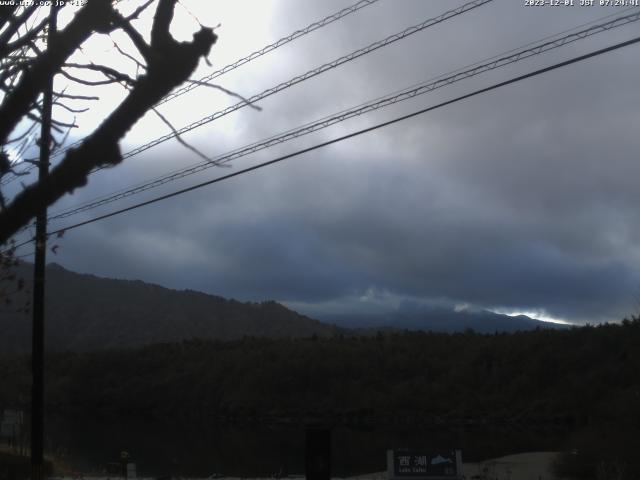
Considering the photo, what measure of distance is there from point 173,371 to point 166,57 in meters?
81.6

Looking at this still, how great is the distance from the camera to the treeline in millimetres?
59062

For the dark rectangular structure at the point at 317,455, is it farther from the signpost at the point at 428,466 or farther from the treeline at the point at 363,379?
the treeline at the point at 363,379

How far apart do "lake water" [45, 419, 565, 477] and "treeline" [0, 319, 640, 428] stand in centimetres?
527

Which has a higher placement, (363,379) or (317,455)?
(317,455)

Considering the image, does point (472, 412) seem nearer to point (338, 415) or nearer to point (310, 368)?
point (338, 415)

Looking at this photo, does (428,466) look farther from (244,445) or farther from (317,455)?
(244,445)

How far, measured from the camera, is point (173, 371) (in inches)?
3317

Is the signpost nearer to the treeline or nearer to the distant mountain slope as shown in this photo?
the treeline

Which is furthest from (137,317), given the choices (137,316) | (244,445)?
(244,445)

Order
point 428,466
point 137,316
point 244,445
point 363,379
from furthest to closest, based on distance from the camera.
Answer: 1. point 137,316
2. point 363,379
3. point 244,445
4. point 428,466

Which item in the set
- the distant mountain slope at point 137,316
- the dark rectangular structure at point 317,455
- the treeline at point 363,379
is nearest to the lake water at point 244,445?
the treeline at point 363,379

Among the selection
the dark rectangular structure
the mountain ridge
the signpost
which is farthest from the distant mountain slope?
the dark rectangular structure

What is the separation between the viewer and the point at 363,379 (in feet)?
239

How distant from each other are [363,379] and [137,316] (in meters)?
67.9
